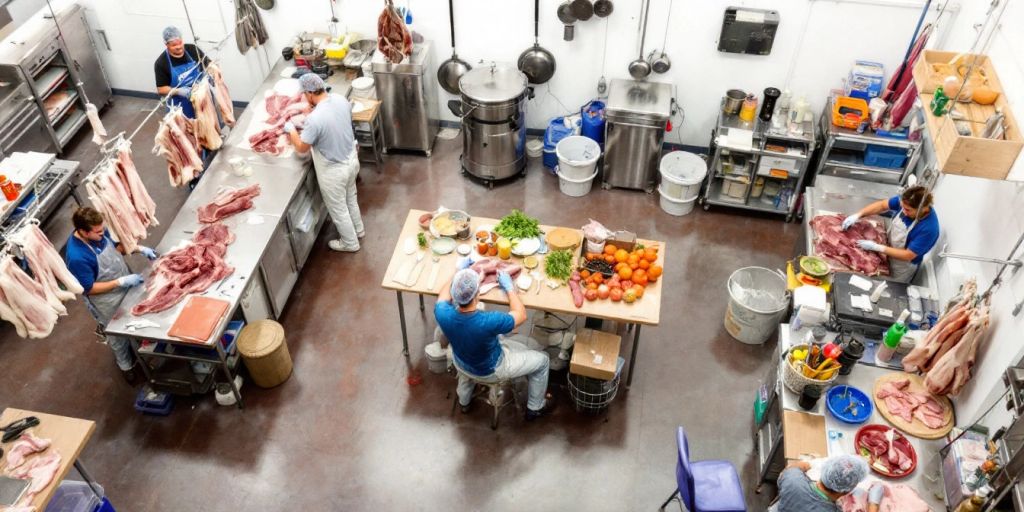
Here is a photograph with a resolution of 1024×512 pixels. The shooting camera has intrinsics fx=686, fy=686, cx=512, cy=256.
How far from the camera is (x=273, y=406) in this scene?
5902 mm

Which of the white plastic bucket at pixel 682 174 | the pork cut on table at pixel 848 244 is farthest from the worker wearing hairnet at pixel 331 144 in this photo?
the pork cut on table at pixel 848 244

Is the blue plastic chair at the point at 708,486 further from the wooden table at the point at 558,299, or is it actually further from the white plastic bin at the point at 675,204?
the white plastic bin at the point at 675,204

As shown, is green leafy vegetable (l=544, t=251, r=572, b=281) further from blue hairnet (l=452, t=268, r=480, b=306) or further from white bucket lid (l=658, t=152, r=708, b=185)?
white bucket lid (l=658, t=152, r=708, b=185)

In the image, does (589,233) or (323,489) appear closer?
(323,489)

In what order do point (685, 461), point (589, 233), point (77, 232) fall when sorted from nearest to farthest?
1. point (685, 461)
2. point (77, 232)
3. point (589, 233)

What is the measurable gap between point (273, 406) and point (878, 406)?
15.5 ft

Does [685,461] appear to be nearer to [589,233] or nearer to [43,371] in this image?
[589,233]

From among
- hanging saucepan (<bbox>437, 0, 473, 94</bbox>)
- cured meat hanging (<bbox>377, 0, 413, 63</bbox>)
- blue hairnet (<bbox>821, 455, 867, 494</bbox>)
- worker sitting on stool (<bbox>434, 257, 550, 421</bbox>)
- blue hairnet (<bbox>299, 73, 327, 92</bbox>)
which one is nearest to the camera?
blue hairnet (<bbox>821, 455, 867, 494</bbox>)

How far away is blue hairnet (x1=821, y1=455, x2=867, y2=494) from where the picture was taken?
A: 384cm

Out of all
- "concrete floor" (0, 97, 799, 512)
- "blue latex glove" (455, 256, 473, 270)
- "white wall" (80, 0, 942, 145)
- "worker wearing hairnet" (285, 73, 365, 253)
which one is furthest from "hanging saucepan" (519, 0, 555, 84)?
"blue latex glove" (455, 256, 473, 270)

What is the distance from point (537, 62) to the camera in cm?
812

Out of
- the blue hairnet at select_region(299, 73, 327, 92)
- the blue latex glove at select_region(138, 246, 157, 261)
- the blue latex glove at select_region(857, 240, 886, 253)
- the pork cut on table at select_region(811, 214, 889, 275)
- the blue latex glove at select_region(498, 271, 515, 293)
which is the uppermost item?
the blue hairnet at select_region(299, 73, 327, 92)

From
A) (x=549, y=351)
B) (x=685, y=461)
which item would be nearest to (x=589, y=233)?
(x=549, y=351)

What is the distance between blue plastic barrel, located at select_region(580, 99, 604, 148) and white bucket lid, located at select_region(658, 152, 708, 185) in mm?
827
